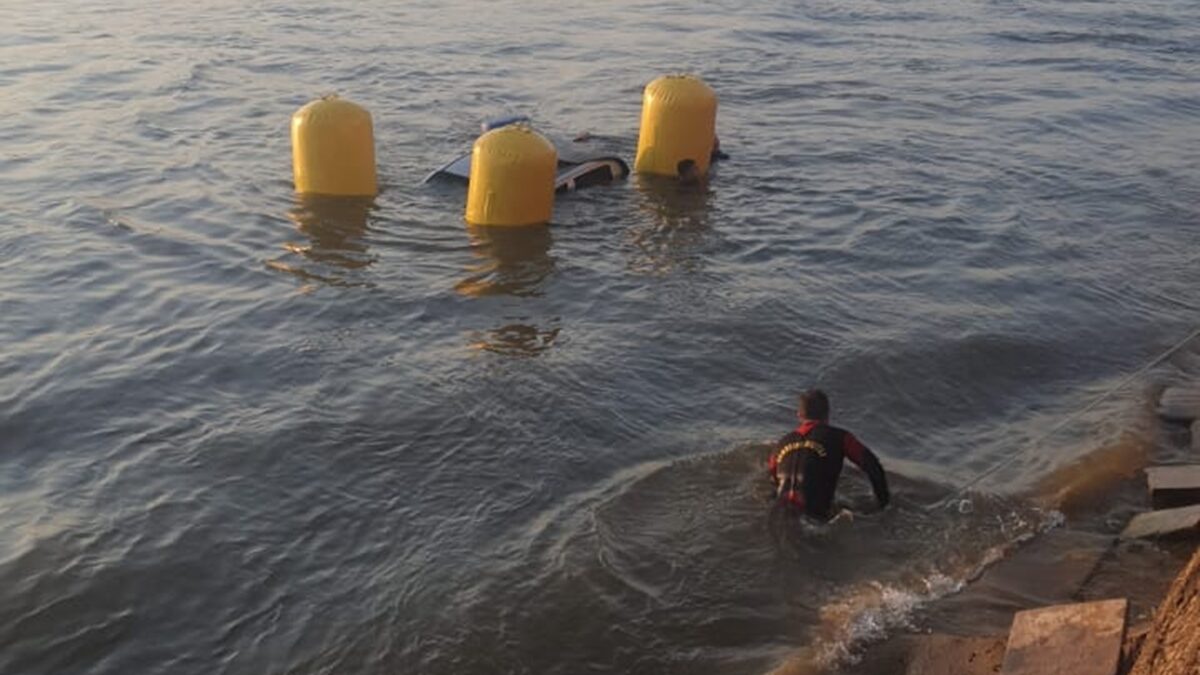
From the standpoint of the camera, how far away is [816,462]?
26.3ft

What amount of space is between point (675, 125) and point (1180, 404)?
274 inches

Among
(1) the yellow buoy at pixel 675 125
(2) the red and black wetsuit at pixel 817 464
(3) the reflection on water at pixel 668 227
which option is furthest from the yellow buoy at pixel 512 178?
(2) the red and black wetsuit at pixel 817 464

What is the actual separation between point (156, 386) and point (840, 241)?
706 centimetres

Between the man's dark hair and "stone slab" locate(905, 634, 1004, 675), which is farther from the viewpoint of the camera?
the man's dark hair

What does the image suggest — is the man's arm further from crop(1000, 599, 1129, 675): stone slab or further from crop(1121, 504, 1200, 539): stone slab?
crop(1000, 599, 1129, 675): stone slab

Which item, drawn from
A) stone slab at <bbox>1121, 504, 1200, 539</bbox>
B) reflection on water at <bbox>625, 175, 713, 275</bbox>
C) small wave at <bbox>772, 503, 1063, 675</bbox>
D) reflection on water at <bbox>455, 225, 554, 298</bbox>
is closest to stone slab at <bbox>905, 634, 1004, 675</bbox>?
small wave at <bbox>772, 503, 1063, 675</bbox>

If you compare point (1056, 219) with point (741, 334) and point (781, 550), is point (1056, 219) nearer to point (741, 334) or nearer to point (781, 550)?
point (741, 334)

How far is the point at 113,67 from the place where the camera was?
71.2ft

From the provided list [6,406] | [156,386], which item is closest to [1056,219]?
[156,386]

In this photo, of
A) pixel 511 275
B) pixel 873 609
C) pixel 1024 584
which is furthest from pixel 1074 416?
pixel 511 275

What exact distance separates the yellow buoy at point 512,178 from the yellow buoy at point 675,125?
212 cm

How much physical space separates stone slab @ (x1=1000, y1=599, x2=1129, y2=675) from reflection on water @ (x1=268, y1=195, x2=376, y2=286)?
7.79m

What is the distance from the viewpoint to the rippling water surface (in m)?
7.45

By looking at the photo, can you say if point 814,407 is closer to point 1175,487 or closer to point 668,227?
point 1175,487
